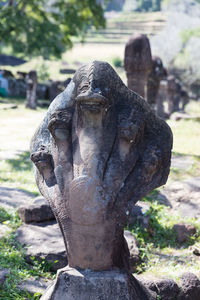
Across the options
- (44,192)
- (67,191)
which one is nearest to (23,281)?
(44,192)

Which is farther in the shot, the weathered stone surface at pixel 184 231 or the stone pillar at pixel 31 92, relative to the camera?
the stone pillar at pixel 31 92

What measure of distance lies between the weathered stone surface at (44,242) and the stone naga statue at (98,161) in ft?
3.90

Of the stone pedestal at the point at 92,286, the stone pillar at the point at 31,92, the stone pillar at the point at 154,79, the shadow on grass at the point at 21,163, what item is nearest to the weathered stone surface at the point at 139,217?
the stone pedestal at the point at 92,286

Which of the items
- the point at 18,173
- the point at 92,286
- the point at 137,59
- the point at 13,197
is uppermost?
the point at 137,59

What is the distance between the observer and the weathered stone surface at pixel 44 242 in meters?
3.56

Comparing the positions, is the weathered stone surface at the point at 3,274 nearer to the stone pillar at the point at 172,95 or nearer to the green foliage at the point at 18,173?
the green foliage at the point at 18,173

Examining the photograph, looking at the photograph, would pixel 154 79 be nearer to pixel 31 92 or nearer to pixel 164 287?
pixel 31 92

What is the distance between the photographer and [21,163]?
7246mm

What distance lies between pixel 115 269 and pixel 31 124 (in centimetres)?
1084

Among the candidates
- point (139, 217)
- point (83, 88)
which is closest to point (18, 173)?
point (139, 217)

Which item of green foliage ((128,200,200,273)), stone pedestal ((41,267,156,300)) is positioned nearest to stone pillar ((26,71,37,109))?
green foliage ((128,200,200,273))

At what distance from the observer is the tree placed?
16.0 metres

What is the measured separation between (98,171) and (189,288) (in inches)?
54.6

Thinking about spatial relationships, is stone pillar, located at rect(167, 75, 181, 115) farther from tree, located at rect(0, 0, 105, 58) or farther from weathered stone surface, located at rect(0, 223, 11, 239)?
weathered stone surface, located at rect(0, 223, 11, 239)
